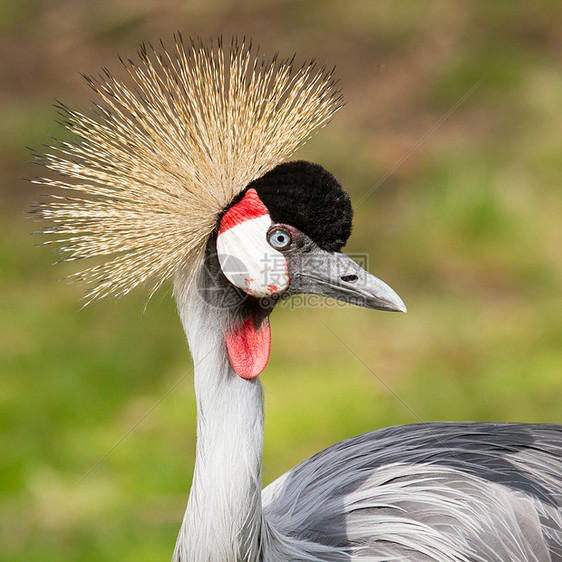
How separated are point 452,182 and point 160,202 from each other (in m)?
2.54

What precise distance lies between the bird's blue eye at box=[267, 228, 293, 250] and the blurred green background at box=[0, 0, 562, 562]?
0.41m

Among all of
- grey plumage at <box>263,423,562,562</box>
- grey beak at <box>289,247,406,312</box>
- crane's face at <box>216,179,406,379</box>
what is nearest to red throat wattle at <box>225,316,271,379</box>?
crane's face at <box>216,179,406,379</box>

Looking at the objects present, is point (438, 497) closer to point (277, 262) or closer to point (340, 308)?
point (277, 262)

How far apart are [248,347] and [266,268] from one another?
13 centimetres

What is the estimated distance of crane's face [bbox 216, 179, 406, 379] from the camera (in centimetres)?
133

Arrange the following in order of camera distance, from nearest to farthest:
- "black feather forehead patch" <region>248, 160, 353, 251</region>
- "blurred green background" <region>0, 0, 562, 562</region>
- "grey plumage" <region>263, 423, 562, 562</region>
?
"black feather forehead patch" <region>248, 160, 353, 251</region> → "grey plumage" <region>263, 423, 562, 562</region> → "blurred green background" <region>0, 0, 562, 562</region>

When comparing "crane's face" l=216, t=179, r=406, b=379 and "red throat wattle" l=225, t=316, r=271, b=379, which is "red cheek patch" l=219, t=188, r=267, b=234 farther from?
"red throat wattle" l=225, t=316, r=271, b=379

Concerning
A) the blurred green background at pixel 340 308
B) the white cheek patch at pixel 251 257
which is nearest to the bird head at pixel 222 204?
the white cheek patch at pixel 251 257

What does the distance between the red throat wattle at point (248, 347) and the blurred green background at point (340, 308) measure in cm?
36

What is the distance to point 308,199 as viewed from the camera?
51.4 inches

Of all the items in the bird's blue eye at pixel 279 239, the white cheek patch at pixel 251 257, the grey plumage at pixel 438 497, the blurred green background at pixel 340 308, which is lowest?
the grey plumage at pixel 438 497

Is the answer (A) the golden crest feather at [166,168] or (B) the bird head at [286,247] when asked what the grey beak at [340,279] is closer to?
(B) the bird head at [286,247]

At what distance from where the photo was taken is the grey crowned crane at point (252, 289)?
131cm

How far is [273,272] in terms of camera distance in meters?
1.36
